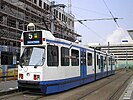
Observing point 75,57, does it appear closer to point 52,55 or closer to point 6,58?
point 52,55

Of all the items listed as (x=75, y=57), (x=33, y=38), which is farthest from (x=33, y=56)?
(x=75, y=57)

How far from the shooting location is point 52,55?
1502 cm

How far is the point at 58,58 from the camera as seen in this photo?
15602 mm

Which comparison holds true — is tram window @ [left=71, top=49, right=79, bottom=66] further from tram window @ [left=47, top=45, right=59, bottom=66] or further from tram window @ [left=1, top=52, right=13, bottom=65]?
tram window @ [left=1, top=52, right=13, bottom=65]

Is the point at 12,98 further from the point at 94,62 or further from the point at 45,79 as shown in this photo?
the point at 94,62

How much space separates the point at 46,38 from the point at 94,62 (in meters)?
10.9

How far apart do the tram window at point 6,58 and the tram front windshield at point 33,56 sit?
34.6 ft

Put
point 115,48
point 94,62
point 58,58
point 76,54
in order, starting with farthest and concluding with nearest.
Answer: point 115,48, point 94,62, point 76,54, point 58,58

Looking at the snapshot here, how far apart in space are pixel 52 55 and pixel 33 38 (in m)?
1.34

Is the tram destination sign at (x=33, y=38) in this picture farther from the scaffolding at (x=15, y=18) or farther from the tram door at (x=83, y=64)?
the scaffolding at (x=15, y=18)

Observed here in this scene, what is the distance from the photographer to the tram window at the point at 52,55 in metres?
14.7

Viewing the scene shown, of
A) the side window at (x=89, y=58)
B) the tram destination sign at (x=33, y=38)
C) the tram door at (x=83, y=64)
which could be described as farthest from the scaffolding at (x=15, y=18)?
the tram destination sign at (x=33, y=38)

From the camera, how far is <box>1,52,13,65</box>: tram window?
25406 millimetres

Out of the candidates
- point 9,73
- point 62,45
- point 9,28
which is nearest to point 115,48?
point 9,28
